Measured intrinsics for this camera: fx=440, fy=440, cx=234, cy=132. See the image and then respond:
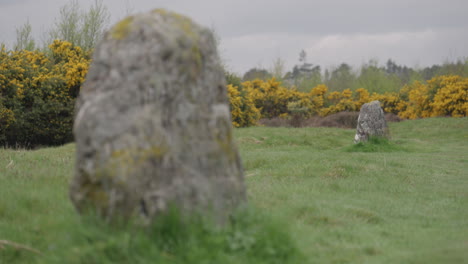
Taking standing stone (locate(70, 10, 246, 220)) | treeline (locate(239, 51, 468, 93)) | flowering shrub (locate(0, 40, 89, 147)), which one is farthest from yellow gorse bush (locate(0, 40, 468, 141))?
standing stone (locate(70, 10, 246, 220))

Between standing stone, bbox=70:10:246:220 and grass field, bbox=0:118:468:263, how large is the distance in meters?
0.31

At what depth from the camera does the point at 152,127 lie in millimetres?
4277

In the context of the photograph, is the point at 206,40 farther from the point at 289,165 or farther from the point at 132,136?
the point at 289,165

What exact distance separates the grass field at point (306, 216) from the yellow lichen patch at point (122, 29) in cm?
186

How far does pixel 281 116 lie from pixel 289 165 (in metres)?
25.5

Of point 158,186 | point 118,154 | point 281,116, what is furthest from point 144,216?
point 281,116

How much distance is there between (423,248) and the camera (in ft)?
19.2

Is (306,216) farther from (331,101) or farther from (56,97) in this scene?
(331,101)

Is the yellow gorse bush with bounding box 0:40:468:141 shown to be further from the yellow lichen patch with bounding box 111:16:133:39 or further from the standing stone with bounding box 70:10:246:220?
the standing stone with bounding box 70:10:246:220

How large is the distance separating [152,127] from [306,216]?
3841 millimetres

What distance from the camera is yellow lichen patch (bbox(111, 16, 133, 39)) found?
14.7 feet

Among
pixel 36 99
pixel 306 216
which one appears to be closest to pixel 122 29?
pixel 306 216

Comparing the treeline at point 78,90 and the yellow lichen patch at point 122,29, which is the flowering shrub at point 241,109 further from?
the yellow lichen patch at point 122,29

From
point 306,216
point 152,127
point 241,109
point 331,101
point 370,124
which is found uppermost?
point 152,127
